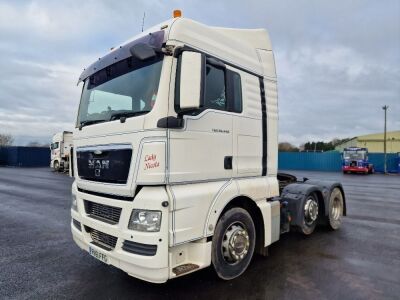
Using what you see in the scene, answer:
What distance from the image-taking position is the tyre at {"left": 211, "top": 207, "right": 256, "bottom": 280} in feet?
12.7

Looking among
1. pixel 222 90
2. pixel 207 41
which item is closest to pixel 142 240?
pixel 222 90

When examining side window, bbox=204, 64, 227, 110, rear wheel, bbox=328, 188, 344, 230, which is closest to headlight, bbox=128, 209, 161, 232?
side window, bbox=204, 64, 227, 110

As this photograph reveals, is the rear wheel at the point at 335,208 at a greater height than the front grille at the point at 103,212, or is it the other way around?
the front grille at the point at 103,212

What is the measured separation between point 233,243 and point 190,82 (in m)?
2.09

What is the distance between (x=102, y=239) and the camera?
3834mm

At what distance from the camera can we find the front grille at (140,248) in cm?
324

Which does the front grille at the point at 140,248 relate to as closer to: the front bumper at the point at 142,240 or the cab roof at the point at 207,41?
the front bumper at the point at 142,240

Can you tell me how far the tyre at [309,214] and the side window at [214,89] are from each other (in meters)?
2.79

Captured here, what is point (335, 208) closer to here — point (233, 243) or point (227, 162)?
point (233, 243)

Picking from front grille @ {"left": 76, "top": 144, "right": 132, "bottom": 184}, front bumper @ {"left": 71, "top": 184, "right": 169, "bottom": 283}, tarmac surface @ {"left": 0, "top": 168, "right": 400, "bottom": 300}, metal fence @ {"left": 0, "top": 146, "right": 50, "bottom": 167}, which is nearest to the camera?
front bumper @ {"left": 71, "top": 184, "right": 169, "bottom": 283}

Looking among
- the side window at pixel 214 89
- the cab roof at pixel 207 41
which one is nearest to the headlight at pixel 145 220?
the side window at pixel 214 89

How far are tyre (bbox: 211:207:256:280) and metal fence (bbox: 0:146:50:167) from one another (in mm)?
44330

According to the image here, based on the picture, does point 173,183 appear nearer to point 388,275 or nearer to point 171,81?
point 171,81

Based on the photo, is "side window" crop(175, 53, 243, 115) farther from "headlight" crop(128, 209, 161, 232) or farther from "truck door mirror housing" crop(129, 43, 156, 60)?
"headlight" crop(128, 209, 161, 232)
